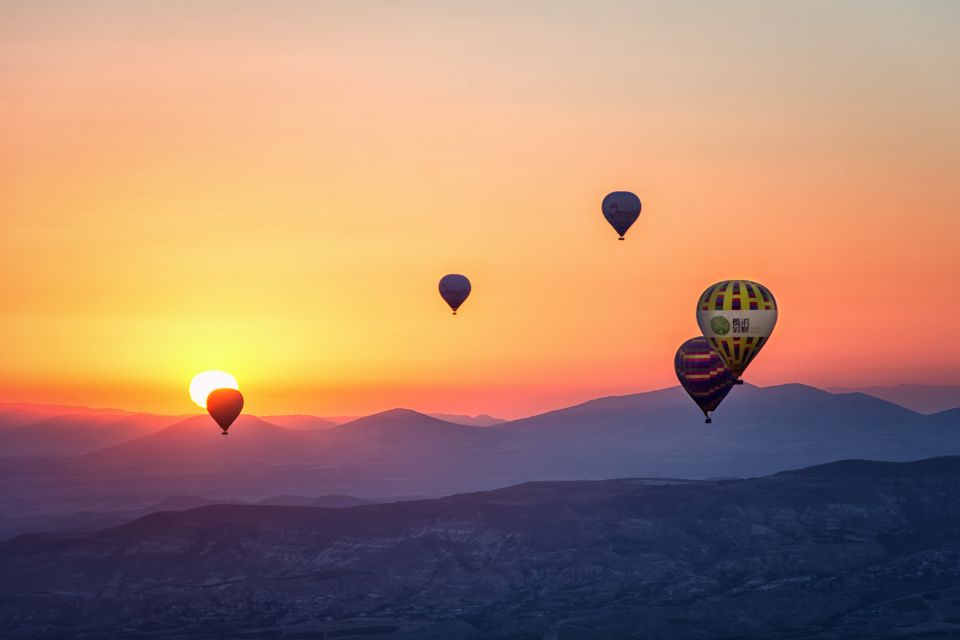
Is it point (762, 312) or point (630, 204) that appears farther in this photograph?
point (630, 204)

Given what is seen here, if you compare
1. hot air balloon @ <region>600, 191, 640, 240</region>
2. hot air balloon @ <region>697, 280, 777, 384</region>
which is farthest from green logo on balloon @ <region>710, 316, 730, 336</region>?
hot air balloon @ <region>600, 191, 640, 240</region>

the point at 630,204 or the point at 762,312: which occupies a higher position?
the point at 630,204

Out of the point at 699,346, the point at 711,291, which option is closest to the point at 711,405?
the point at 699,346

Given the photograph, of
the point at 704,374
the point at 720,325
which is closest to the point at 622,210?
the point at 704,374

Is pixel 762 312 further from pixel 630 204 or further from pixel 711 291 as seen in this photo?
pixel 630 204
